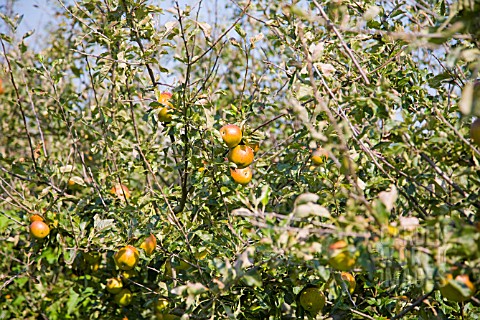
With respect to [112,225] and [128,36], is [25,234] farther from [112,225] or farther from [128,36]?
[128,36]

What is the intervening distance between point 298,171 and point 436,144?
2.18 feet

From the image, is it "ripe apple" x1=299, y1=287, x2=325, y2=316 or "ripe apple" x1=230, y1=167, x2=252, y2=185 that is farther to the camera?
"ripe apple" x1=230, y1=167, x2=252, y2=185

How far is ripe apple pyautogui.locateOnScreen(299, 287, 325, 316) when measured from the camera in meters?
1.83

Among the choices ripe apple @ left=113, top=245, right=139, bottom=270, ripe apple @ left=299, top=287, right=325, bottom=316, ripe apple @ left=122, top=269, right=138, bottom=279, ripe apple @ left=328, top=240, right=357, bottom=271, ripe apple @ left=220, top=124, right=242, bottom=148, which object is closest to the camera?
ripe apple @ left=328, top=240, right=357, bottom=271

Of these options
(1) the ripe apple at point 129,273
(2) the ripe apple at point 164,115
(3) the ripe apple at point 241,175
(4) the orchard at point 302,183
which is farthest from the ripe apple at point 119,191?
(3) the ripe apple at point 241,175

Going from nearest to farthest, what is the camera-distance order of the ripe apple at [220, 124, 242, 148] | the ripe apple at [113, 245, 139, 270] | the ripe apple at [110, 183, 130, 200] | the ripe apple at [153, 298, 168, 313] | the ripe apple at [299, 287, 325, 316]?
the ripe apple at [299, 287, 325, 316]
the ripe apple at [220, 124, 242, 148]
the ripe apple at [113, 245, 139, 270]
the ripe apple at [153, 298, 168, 313]
the ripe apple at [110, 183, 130, 200]

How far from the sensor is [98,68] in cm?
224

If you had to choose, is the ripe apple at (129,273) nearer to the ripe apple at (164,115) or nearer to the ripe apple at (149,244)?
the ripe apple at (149,244)

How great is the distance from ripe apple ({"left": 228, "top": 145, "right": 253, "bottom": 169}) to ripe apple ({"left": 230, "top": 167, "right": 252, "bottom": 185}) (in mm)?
32

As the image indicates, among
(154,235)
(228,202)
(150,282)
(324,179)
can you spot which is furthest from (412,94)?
(150,282)

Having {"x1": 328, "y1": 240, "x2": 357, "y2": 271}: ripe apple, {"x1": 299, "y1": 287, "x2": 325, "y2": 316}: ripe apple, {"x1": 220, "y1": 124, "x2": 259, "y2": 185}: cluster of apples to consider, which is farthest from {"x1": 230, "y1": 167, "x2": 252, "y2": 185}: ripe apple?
{"x1": 328, "y1": 240, "x2": 357, "y2": 271}: ripe apple

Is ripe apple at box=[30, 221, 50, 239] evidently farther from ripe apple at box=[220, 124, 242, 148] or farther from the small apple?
ripe apple at box=[220, 124, 242, 148]

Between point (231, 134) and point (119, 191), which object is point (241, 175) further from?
point (119, 191)

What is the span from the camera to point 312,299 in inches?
72.5
